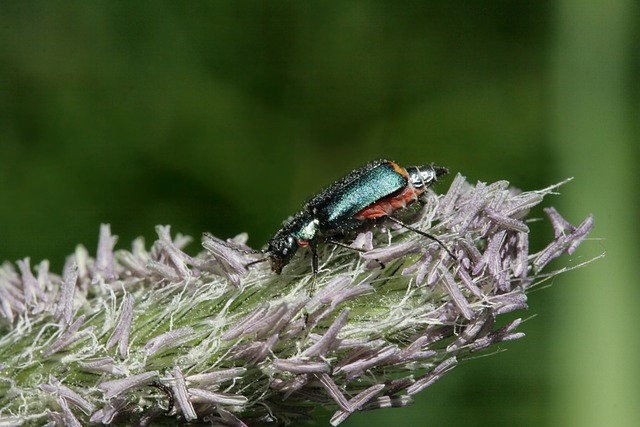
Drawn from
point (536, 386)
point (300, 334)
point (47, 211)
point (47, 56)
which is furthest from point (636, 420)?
point (47, 56)

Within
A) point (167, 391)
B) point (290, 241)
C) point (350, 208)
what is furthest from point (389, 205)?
point (167, 391)

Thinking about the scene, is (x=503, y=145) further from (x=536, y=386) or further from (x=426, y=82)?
(x=536, y=386)

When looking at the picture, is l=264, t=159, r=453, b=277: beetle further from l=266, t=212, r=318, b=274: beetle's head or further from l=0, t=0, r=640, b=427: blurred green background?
l=0, t=0, r=640, b=427: blurred green background

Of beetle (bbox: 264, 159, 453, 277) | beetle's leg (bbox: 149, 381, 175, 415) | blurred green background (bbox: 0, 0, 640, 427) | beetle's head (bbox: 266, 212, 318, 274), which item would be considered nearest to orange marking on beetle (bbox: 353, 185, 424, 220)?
beetle (bbox: 264, 159, 453, 277)

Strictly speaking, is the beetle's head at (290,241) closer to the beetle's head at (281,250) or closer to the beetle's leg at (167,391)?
the beetle's head at (281,250)

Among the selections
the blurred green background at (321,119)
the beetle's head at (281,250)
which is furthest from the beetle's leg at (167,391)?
the blurred green background at (321,119)

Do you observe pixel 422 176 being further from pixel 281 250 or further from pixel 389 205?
pixel 281 250

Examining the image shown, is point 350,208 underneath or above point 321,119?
underneath
